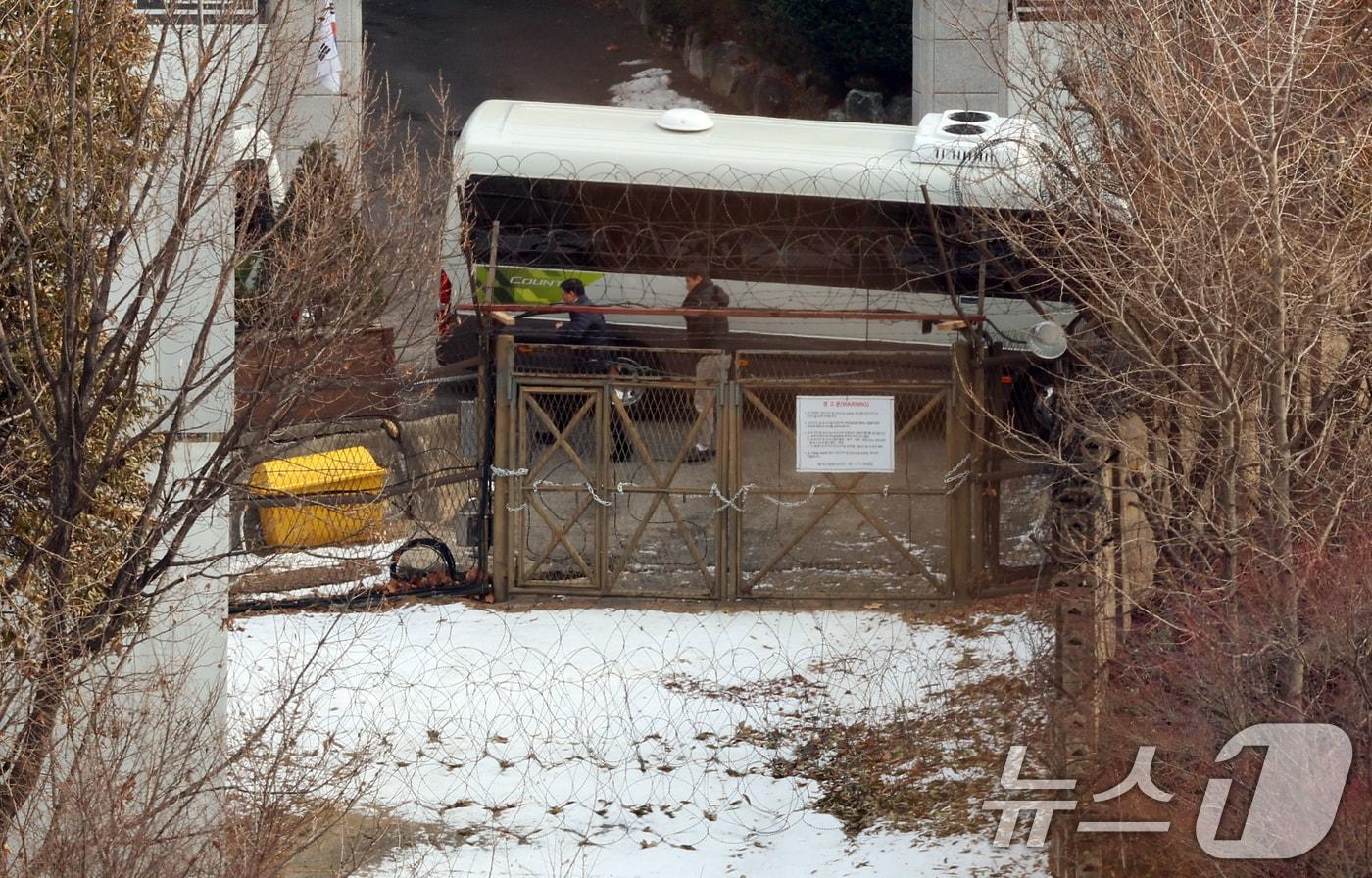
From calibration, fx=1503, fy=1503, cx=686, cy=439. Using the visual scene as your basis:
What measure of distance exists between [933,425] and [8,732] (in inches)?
323

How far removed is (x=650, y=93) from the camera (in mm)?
29859

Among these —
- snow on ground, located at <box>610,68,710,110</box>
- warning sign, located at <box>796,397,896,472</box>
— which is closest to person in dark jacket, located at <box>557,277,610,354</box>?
warning sign, located at <box>796,397,896,472</box>

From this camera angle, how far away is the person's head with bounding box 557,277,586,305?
44.3 ft

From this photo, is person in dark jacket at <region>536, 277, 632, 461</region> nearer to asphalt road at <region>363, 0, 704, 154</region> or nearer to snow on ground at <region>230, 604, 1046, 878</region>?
snow on ground at <region>230, 604, 1046, 878</region>

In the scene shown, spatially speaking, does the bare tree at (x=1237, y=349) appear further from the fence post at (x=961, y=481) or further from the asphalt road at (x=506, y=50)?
the asphalt road at (x=506, y=50)

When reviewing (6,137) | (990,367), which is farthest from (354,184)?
(990,367)

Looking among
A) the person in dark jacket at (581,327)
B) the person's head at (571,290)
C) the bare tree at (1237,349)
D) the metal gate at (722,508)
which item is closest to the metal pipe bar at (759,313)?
the metal gate at (722,508)

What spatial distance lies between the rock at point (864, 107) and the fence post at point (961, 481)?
52.1 ft

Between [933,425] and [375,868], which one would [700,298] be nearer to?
[933,425]

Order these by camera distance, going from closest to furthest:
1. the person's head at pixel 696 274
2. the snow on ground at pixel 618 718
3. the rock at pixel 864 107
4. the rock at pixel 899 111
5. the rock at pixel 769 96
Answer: the snow on ground at pixel 618 718, the person's head at pixel 696 274, the rock at pixel 864 107, the rock at pixel 899 111, the rock at pixel 769 96

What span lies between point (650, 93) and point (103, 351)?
25.2 meters

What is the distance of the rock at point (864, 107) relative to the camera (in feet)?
84.4

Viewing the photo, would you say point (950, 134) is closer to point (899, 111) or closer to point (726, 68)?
point (899, 111)

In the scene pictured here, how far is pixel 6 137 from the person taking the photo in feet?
18.1
